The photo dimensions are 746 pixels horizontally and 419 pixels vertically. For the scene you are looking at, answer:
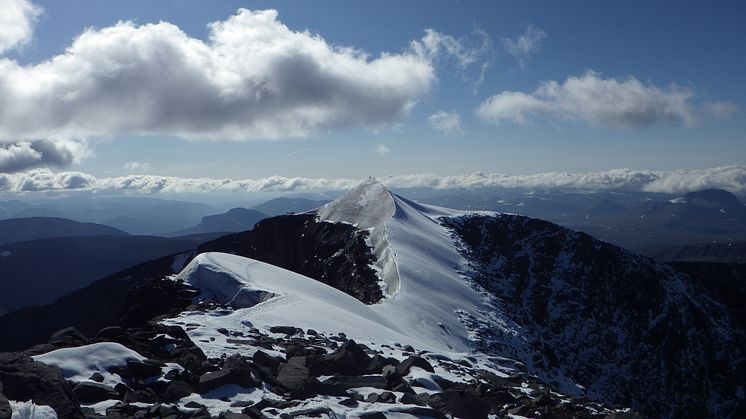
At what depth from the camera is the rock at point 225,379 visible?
54.2ft


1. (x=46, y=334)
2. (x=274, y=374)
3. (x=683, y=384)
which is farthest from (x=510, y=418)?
(x=46, y=334)

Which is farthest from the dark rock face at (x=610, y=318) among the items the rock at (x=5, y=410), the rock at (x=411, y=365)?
the rock at (x=5, y=410)

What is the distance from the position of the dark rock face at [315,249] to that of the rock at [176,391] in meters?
47.7

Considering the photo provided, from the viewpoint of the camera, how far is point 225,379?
16922 millimetres

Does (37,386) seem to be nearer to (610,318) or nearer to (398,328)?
(398,328)

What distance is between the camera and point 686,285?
305ft

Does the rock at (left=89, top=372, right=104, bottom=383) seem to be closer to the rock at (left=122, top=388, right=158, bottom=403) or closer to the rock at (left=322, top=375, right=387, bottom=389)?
the rock at (left=122, top=388, right=158, bottom=403)

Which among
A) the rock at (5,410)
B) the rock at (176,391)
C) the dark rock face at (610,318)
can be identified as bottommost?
the dark rock face at (610,318)

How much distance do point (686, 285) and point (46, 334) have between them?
15269 centimetres

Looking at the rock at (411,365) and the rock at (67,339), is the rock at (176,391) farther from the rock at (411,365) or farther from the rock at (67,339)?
the rock at (411,365)

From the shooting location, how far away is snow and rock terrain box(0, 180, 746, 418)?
661 inches

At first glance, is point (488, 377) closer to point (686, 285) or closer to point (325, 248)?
point (325, 248)

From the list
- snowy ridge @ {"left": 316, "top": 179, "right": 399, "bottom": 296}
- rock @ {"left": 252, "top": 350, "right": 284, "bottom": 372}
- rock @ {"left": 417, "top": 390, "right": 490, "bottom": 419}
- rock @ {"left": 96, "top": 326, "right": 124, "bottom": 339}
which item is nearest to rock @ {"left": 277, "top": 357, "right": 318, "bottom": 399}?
rock @ {"left": 252, "top": 350, "right": 284, "bottom": 372}

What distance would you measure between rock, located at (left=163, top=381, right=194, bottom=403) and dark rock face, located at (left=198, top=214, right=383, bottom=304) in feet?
157
